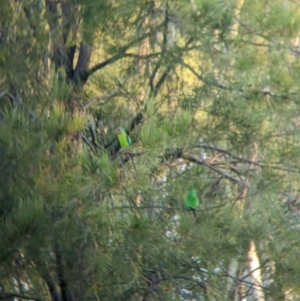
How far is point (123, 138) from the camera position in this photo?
9.73 ft

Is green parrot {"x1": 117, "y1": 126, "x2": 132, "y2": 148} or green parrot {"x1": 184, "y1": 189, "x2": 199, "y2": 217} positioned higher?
green parrot {"x1": 117, "y1": 126, "x2": 132, "y2": 148}

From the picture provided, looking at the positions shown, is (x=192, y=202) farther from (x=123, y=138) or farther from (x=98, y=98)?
(x=98, y=98)

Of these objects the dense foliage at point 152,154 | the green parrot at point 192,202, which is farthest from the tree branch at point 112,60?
the green parrot at point 192,202

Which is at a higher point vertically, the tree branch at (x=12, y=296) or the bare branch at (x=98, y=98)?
the bare branch at (x=98, y=98)

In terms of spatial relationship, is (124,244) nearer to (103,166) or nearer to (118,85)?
(103,166)

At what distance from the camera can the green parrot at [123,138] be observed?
2.90m

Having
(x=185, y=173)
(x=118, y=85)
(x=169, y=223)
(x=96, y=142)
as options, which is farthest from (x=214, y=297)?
(x=118, y=85)

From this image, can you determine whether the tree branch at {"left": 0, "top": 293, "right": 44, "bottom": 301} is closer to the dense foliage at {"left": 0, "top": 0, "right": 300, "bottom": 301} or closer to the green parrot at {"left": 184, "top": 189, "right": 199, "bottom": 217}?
the dense foliage at {"left": 0, "top": 0, "right": 300, "bottom": 301}

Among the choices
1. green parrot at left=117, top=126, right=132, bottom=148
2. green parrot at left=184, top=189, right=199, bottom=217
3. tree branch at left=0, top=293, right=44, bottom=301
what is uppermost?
green parrot at left=117, top=126, right=132, bottom=148

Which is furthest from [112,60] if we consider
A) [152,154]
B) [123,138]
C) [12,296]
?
[12,296]

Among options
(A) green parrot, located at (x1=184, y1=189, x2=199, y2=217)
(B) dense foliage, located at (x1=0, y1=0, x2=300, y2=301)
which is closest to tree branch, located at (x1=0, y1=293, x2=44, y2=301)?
(B) dense foliage, located at (x1=0, y1=0, x2=300, y2=301)

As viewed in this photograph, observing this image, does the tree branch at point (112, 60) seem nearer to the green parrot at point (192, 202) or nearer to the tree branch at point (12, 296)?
the green parrot at point (192, 202)

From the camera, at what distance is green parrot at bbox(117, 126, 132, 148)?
2895 millimetres

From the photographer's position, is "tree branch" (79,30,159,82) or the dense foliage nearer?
the dense foliage
